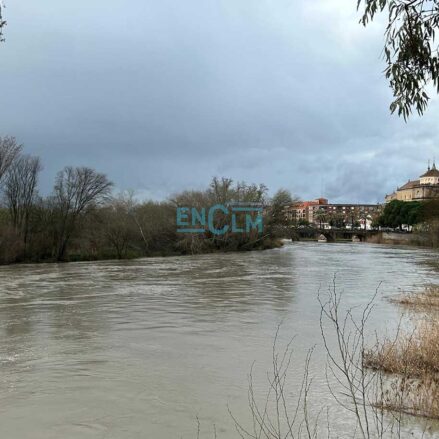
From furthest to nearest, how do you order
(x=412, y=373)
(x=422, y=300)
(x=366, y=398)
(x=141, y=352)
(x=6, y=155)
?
(x=6, y=155) → (x=422, y=300) → (x=141, y=352) → (x=412, y=373) → (x=366, y=398)

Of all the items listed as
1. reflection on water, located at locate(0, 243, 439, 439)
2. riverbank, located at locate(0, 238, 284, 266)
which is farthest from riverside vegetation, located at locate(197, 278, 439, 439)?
riverbank, located at locate(0, 238, 284, 266)

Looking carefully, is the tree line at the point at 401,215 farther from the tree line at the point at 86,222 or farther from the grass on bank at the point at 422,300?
the grass on bank at the point at 422,300

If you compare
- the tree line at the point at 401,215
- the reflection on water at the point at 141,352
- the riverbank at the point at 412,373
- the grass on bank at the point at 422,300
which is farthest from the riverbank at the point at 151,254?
the riverbank at the point at 412,373

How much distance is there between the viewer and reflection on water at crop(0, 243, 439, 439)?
756cm

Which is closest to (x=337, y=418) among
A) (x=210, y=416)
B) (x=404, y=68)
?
(x=210, y=416)

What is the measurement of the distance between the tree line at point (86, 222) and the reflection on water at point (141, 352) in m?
24.2

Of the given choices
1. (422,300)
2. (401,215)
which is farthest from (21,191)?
(401,215)

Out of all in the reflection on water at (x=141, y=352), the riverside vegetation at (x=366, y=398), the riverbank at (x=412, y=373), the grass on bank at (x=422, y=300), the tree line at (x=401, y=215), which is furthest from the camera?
the tree line at (x=401, y=215)

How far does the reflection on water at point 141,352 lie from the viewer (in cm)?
756

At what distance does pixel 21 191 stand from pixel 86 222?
746 centimetres

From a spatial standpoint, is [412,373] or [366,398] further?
[412,373]

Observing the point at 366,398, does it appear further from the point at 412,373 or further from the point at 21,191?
the point at 21,191

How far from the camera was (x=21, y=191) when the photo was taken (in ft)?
172

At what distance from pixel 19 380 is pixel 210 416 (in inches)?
161
